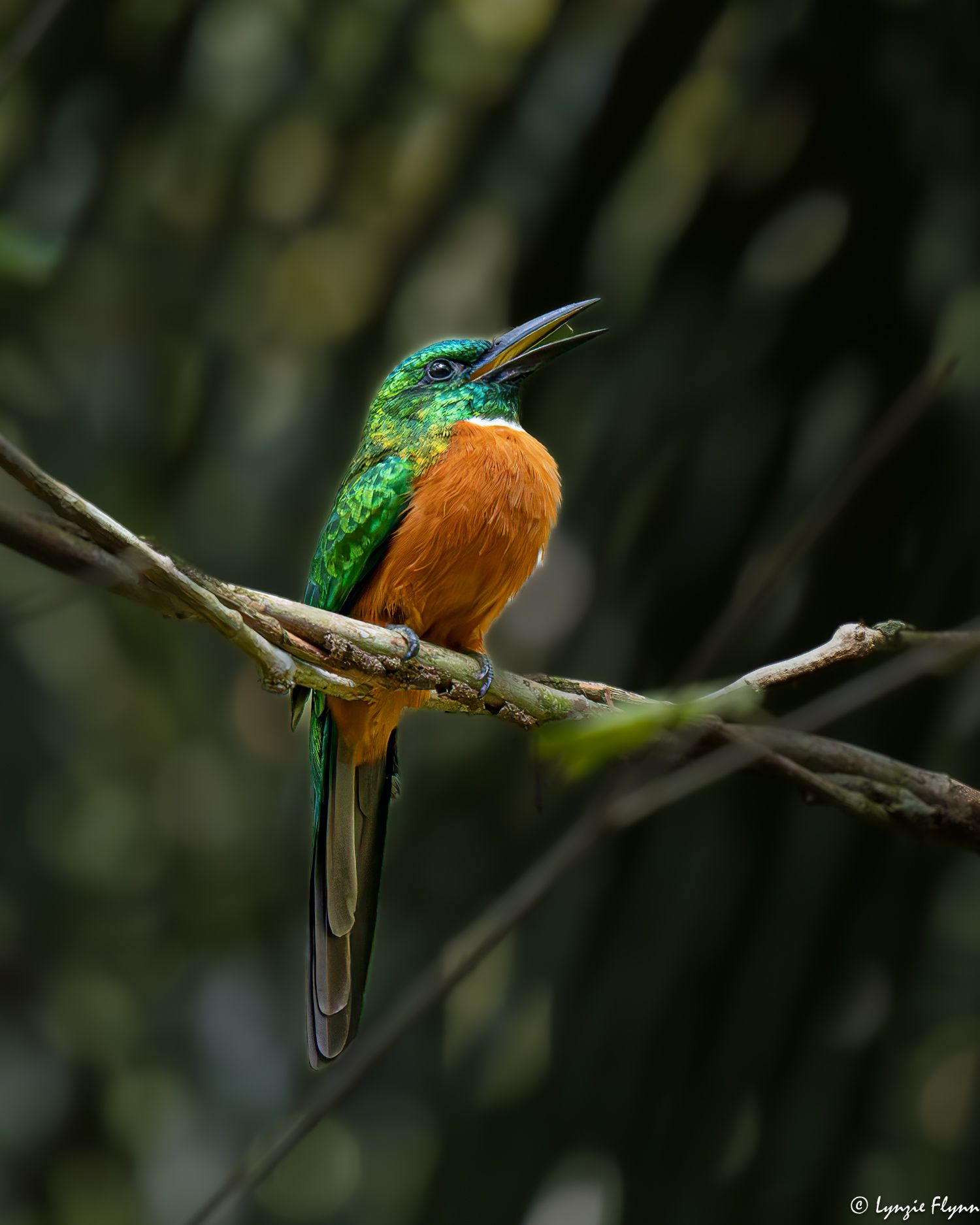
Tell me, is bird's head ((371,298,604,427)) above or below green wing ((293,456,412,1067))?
above

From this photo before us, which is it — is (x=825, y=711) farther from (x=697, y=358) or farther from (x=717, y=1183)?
(x=697, y=358)

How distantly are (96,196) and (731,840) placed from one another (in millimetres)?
2782

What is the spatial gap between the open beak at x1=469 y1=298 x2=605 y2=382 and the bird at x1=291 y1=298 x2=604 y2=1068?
0.01m

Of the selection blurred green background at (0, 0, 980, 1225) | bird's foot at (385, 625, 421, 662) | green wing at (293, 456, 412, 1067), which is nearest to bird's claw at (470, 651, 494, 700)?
bird's foot at (385, 625, 421, 662)

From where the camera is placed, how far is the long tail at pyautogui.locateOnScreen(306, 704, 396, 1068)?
197 cm

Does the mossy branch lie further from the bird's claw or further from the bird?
the bird

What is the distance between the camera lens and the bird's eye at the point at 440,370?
2.60m

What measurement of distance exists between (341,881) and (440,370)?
1169 mm

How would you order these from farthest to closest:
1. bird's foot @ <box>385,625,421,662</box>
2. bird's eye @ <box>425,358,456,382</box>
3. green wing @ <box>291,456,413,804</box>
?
bird's eye @ <box>425,358,456,382</box> → green wing @ <box>291,456,413,804</box> → bird's foot @ <box>385,625,421,662</box>

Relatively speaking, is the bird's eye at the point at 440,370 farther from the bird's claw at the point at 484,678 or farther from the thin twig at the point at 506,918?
the thin twig at the point at 506,918

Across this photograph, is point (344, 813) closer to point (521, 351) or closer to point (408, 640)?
point (408, 640)

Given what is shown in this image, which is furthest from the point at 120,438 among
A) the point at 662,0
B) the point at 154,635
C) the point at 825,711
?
the point at 825,711

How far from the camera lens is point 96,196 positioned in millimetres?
3645

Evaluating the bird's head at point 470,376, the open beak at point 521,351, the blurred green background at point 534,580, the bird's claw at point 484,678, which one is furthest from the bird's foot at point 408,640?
the blurred green background at point 534,580
